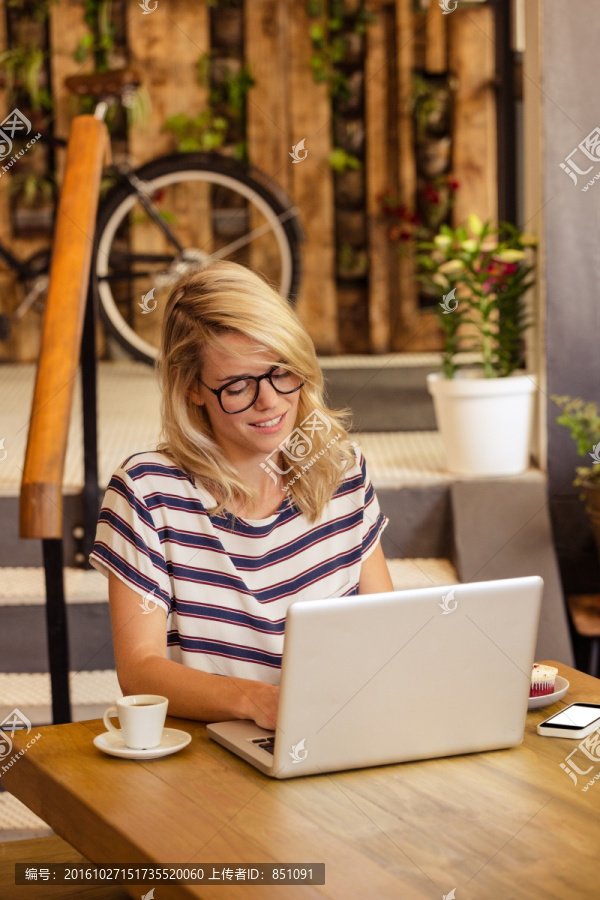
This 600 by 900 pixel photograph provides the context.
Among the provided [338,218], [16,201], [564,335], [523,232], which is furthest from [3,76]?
[564,335]

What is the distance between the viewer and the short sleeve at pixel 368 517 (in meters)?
1.71

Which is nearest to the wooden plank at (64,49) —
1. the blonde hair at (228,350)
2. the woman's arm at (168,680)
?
the blonde hair at (228,350)

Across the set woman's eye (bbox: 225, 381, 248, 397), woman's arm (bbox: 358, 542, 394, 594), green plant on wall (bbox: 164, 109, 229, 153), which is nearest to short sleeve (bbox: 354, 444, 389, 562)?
woman's arm (bbox: 358, 542, 394, 594)

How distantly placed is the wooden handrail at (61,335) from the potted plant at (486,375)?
0.90m

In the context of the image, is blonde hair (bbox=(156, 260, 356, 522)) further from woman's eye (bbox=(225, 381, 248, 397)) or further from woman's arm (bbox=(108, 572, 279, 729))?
woman's arm (bbox=(108, 572, 279, 729))

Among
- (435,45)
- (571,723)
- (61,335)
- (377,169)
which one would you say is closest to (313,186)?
(377,169)

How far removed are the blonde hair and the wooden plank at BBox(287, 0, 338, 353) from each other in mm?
3240

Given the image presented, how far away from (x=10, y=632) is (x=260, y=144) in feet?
9.58

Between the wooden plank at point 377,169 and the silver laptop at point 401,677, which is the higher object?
the wooden plank at point 377,169

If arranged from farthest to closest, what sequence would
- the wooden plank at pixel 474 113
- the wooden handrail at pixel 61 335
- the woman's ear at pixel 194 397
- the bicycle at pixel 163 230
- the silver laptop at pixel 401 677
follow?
the wooden plank at pixel 474 113 < the bicycle at pixel 163 230 < the wooden handrail at pixel 61 335 < the woman's ear at pixel 194 397 < the silver laptop at pixel 401 677

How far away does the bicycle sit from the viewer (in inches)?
159

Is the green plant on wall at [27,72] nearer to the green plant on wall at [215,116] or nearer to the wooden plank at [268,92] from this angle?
the green plant on wall at [215,116]

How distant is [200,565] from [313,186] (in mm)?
3569

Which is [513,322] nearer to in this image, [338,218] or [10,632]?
[10,632]
